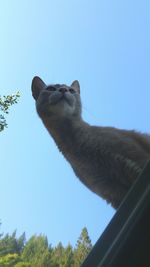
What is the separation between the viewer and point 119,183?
419 centimetres

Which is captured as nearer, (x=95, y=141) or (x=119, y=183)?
(x=119, y=183)

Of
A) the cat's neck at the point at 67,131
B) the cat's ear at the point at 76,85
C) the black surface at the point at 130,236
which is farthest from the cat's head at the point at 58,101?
the black surface at the point at 130,236

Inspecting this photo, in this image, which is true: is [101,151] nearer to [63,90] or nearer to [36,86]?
[63,90]

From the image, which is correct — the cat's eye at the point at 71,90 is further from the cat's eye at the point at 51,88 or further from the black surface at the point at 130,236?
the black surface at the point at 130,236

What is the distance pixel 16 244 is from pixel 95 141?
47.2 m

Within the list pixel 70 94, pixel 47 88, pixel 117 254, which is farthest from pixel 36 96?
pixel 117 254

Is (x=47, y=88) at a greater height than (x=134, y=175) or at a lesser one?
greater

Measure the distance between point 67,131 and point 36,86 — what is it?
2.08 m

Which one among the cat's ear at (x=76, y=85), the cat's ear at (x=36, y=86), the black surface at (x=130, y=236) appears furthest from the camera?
the cat's ear at (x=36, y=86)

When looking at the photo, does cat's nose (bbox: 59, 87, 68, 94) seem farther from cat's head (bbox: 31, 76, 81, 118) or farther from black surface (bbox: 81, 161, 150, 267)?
black surface (bbox: 81, 161, 150, 267)

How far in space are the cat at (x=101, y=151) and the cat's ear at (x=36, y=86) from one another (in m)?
1.24

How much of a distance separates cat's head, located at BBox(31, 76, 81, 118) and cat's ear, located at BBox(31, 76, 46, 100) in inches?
6.6

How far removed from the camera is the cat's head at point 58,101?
602 cm

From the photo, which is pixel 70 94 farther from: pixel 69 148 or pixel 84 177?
pixel 84 177
